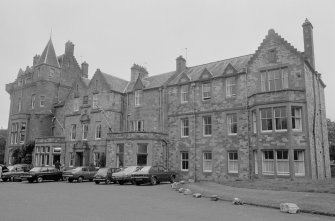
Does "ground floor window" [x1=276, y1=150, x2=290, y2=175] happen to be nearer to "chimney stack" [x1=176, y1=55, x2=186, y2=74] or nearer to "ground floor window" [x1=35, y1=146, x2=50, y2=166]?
"chimney stack" [x1=176, y1=55, x2=186, y2=74]

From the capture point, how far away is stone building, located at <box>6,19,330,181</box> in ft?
88.7

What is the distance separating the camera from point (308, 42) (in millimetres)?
29922

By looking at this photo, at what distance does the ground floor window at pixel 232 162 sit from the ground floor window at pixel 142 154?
9.18 meters

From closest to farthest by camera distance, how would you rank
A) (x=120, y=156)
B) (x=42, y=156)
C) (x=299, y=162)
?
(x=299, y=162) < (x=120, y=156) < (x=42, y=156)

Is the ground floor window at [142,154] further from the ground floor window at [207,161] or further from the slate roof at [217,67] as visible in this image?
the slate roof at [217,67]

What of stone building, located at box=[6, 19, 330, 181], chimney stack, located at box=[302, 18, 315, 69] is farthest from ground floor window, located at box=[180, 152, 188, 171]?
chimney stack, located at box=[302, 18, 315, 69]

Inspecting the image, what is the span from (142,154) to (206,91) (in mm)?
9893

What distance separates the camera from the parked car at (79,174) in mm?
31016

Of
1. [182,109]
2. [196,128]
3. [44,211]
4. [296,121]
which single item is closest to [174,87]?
[182,109]

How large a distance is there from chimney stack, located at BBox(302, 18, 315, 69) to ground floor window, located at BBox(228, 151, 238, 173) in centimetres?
1146

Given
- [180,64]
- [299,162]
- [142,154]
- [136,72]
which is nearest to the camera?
[299,162]

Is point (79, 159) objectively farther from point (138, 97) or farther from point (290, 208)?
point (290, 208)

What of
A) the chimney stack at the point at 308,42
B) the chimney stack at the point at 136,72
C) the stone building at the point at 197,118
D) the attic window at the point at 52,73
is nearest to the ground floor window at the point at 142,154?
the stone building at the point at 197,118

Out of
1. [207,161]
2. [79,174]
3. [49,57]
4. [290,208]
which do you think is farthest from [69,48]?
[290,208]
